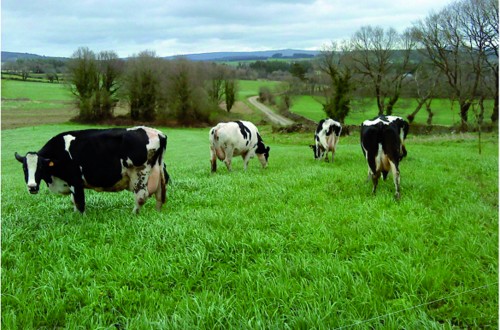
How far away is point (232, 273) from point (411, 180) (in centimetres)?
754

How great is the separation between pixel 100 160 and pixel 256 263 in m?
4.17

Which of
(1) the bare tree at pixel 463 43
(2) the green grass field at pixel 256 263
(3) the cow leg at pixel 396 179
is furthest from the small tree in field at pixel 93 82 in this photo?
(3) the cow leg at pixel 396 179

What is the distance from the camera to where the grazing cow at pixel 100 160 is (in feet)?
23.9

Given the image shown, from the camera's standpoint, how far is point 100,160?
728 centimetres

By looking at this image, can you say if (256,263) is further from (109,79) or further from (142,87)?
(109,79)

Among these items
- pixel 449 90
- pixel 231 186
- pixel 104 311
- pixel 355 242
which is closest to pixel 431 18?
pixel 449 90

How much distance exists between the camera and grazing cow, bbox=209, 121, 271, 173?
13820 mm

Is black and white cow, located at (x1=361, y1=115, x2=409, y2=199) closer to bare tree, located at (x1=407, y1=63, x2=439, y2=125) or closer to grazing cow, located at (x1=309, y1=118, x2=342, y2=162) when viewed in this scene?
grazing cow, located at (x1=309, y1=118, x2=342, y2=162)

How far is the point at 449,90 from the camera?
Result: 143 feet

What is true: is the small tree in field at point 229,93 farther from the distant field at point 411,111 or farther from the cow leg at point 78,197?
the cow leg at point 78,197

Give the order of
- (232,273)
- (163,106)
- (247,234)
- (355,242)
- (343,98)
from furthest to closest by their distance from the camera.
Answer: (163,106) → (343,98) → (247,234) → (355,242) → (232,273)

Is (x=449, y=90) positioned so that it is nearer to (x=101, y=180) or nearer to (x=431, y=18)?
(x=431, y=18)

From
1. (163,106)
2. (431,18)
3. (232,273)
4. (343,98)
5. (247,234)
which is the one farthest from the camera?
(163,106)

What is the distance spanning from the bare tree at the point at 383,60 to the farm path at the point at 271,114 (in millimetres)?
12969
